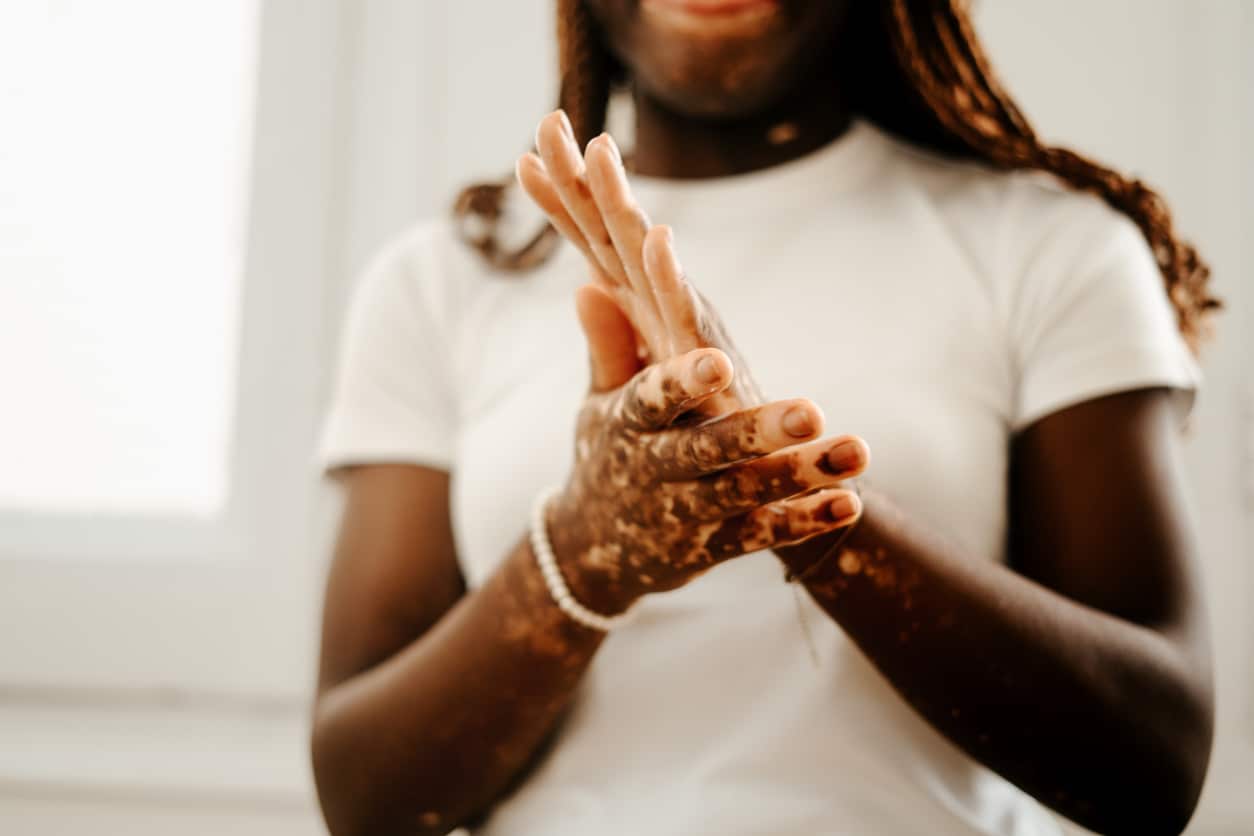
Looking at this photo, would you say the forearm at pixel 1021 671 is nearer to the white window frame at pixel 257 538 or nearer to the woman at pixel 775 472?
the woman at pixel 775 472

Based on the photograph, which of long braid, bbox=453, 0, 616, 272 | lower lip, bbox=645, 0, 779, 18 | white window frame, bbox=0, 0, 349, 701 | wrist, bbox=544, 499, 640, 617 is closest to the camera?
wrist, bbox=544, 499, 640, 617

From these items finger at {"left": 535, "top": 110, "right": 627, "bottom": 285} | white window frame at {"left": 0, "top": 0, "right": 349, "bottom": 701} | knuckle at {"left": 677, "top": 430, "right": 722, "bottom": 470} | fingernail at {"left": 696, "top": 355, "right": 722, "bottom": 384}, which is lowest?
white window frame at {"left": 0, "top": 0, "right": 349, "bottom": 701}

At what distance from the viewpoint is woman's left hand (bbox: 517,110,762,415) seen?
1.36 ft

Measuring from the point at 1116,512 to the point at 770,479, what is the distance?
0.26 metres

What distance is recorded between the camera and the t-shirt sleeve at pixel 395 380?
27.0 inches

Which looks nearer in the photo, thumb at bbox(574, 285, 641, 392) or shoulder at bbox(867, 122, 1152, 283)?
thumb at bbox(574, 285, 641, 392)

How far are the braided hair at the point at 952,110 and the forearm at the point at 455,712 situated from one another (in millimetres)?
279

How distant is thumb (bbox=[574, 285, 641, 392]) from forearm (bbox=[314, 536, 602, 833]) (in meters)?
0.11

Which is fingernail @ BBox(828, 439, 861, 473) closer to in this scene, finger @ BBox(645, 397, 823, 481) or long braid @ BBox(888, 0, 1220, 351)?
finger @ BBox(645, 397, 823, 481)

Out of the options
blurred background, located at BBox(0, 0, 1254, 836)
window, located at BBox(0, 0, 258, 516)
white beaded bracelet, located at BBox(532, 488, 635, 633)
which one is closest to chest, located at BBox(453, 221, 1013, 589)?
white beaded bracelet, located at BBox(532, 488, 635, 633)

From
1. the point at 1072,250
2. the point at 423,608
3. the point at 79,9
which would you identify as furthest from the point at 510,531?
the point at 79,9

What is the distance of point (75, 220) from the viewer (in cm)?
108

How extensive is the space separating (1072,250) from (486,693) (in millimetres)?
433

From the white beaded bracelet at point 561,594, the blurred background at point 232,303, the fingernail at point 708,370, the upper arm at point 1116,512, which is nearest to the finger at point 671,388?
the fingernail at point 708,370
